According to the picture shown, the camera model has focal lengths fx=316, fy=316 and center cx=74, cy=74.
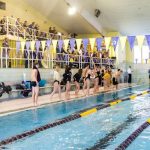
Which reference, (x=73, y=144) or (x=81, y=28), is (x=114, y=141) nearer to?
(x=73, y=144)

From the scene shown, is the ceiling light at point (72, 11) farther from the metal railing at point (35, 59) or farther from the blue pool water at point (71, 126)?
the blue pool water at point (71, 126)

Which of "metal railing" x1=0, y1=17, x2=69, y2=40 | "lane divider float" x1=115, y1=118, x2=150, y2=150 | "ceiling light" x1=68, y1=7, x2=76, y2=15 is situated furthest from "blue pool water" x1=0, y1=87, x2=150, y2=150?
"ceiling light" x1=68, y1=7, x2=76, y2=15

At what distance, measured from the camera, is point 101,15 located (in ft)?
75.6

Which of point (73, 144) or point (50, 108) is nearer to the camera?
point (73, 144)

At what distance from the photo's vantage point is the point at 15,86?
43.0ft

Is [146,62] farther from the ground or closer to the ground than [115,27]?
closer to the ground

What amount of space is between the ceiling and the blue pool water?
11.6m

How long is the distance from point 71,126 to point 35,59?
329 inches

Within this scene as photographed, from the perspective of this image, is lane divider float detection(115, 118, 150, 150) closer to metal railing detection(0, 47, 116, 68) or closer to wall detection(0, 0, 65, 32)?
metal railing detection(0, 47, 116, 68)

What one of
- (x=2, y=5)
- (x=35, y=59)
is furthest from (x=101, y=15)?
(x=35, y=59)

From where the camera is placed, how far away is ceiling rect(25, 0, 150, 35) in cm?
2027

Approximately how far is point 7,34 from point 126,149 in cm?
1184

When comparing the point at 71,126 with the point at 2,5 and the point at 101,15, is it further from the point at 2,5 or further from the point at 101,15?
the point at 101,15

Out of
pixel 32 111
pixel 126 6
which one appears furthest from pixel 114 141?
pixel 126 6
